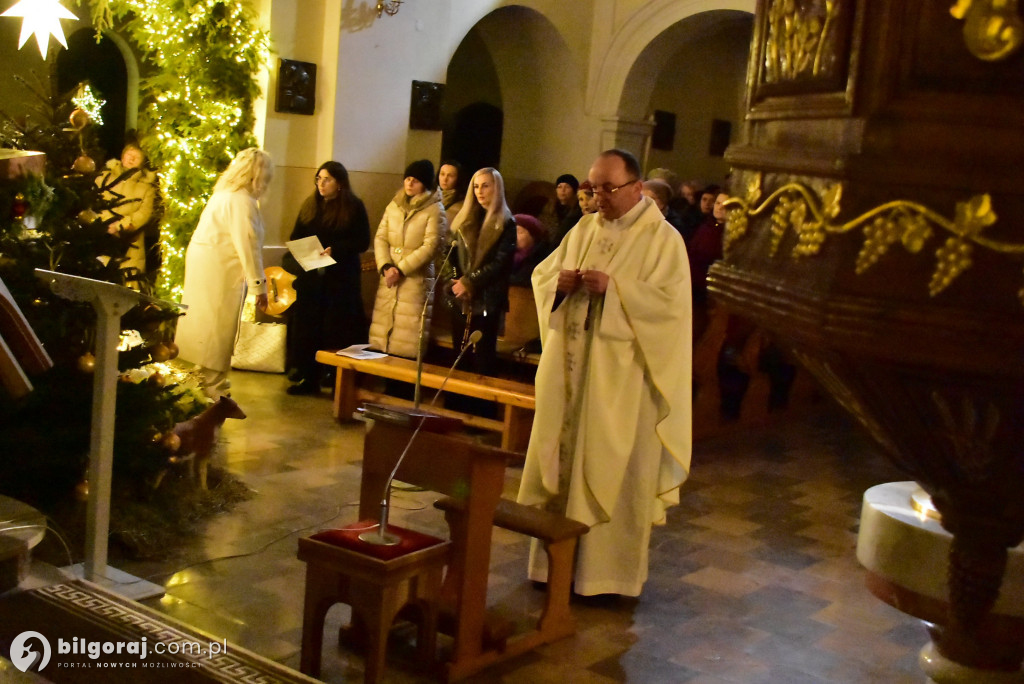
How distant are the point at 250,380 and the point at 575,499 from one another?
4.36 m

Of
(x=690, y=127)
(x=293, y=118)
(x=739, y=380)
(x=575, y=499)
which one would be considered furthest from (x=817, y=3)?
(x=690, y=127)

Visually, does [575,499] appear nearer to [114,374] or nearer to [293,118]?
[114,374]

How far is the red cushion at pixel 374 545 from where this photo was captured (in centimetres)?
329

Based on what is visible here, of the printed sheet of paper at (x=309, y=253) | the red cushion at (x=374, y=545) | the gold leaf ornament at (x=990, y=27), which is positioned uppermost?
the gold leaf ornament at (x=990, y=27)

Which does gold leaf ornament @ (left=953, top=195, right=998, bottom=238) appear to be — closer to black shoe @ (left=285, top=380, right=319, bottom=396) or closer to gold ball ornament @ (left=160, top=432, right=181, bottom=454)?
gold ball ornament @ (left=160, top=432, right=181, bottom=454)

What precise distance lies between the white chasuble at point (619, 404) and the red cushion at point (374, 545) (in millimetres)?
1102

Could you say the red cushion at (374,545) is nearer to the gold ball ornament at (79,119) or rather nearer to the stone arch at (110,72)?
the gold ball ornament at (79,119)

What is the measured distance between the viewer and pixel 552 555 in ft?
13.1

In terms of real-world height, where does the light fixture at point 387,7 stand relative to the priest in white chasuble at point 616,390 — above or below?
above

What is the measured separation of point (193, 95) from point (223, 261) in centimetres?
234

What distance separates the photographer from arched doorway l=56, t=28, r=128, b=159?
10898mm

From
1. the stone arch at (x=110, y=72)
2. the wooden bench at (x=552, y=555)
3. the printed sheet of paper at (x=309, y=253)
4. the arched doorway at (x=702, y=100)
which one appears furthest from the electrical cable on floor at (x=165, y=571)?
the arched doorway at (x=702, y=100)

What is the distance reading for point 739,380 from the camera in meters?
8.21

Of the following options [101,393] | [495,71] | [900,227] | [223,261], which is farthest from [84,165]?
[495,71]
